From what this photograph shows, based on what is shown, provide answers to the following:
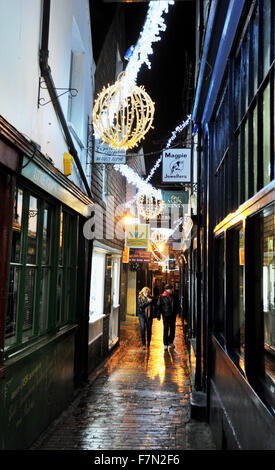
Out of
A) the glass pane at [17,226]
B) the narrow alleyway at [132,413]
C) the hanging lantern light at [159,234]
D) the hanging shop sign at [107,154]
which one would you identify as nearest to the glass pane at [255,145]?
the glass pane at [17,226]

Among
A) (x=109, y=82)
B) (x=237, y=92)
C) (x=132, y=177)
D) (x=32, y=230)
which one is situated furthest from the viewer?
(x=132, y=177)

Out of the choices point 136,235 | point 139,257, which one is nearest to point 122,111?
point 136,235

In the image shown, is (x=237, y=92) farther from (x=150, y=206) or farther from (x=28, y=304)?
(x=150, y=206)

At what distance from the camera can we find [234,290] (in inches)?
193

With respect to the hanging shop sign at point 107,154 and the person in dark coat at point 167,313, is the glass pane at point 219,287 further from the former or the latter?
the person in dark coat at point 167,313

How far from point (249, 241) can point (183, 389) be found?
18.8ft

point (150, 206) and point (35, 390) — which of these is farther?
point (150, 206)

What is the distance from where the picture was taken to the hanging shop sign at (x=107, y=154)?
8070 mm

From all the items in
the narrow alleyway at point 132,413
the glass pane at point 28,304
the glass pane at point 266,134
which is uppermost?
the glass pane at point 266,134

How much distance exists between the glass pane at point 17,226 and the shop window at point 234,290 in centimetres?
268

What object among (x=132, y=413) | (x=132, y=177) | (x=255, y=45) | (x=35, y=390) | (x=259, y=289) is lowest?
(x=132, y=413)

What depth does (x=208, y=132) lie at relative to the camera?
23.7ft

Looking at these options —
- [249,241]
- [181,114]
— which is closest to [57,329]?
[249,241]

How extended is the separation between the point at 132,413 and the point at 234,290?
10.7ft
